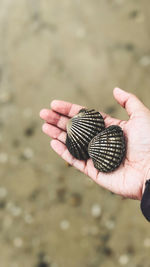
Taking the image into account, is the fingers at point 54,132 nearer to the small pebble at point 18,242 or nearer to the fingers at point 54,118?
the fingers at point 54,118

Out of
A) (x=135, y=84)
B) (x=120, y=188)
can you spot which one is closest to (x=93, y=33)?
(x=135, y=84)

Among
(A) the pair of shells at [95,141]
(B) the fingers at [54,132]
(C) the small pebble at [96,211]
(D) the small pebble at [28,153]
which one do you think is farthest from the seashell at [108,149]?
(D) the small pebble at [28,153]

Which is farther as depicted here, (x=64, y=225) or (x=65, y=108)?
(x=64, y=225)

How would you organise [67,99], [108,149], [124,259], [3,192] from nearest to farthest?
[108,149] → [124,259] → [3,192] → [67,99]

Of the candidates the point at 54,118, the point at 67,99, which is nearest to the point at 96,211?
the point at 54,118

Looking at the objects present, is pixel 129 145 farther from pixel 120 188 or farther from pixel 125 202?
pixel 125 202

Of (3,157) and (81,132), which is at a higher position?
(81,132)

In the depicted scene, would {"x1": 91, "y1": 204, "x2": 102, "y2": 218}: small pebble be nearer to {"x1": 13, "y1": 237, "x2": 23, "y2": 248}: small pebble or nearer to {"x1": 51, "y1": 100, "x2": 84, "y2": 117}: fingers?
{"x1": 13, "y1": 237, "x2": 23, "y2": 248}: small pebble

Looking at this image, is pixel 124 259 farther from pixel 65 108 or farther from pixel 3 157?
pixel 3 157
